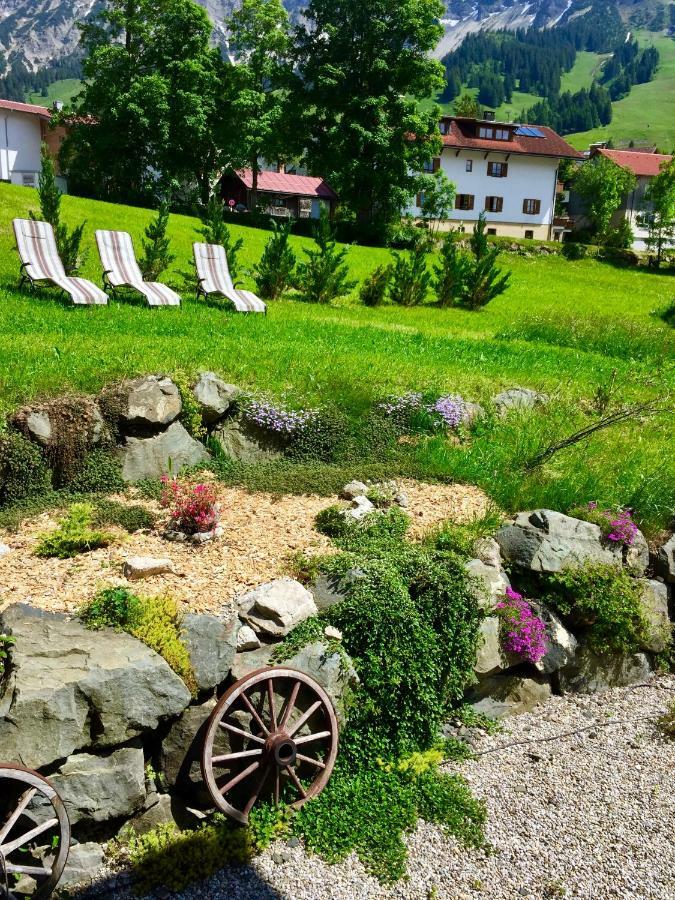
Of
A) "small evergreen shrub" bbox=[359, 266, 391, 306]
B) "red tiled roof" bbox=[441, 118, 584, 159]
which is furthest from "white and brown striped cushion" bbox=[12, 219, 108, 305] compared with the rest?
"red tiled roof" bbox=[441, 118, 584, 159]

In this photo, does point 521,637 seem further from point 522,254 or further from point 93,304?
point 522,254

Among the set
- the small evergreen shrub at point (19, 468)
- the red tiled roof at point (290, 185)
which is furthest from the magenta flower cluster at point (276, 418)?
the red tiled roof at point (290, 185)

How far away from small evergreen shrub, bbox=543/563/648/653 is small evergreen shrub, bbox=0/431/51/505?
470 cm

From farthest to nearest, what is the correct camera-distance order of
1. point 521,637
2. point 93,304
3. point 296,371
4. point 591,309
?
point 591,309, point 93,304, point 296,371, point 521,637

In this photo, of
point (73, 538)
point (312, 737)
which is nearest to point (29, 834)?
point (312, 737)

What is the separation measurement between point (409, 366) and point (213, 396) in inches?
135

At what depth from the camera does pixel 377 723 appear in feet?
17.0

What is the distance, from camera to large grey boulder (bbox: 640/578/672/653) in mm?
6496

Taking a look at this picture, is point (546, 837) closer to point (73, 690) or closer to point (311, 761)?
point (311, 761)

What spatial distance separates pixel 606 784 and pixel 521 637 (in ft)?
3.95

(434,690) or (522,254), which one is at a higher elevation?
(522,254)

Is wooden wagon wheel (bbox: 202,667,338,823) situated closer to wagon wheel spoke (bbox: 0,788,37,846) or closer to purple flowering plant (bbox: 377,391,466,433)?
wagon wheel spoke (bbox: 0,788,37,846)

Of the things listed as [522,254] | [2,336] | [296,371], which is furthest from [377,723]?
[522,254]

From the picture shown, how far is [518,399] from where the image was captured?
9.63 metres
